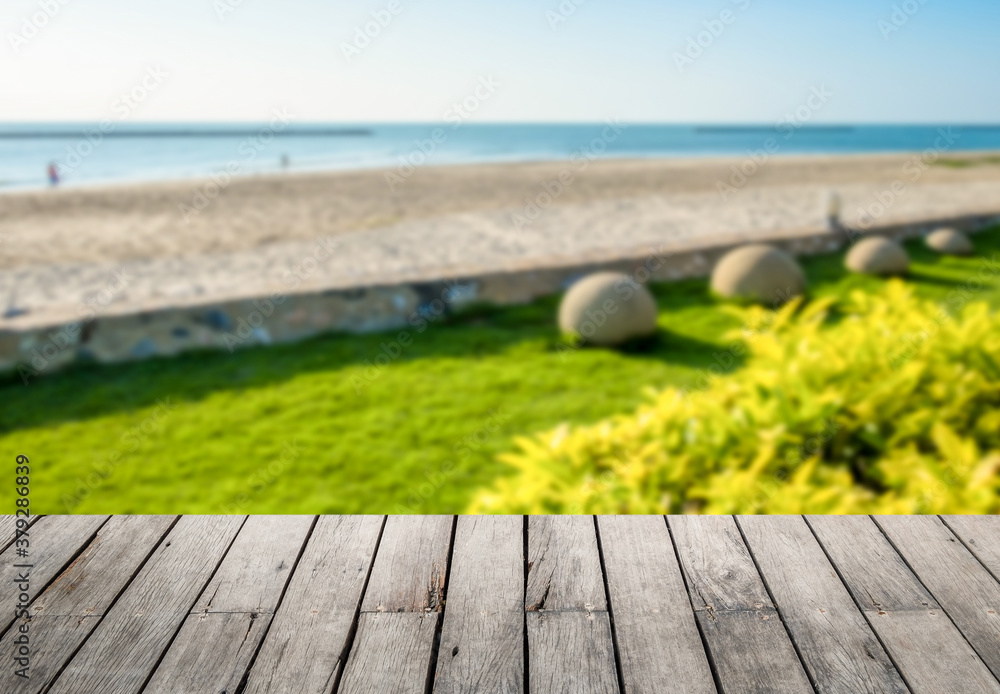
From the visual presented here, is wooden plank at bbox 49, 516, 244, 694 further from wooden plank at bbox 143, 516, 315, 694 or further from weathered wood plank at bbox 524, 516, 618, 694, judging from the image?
weathered wood plank at bbox 524, 516, 618, 694

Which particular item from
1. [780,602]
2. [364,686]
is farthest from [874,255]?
[364,686]

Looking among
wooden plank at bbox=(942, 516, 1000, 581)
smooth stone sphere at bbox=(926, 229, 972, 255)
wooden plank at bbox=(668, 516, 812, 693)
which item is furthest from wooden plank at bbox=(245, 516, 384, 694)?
smooth stone sphere at bbox=(926, 229, 972, 255)

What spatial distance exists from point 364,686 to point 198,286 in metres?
9.33

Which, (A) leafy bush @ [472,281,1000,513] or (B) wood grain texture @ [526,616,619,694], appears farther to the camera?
(A) leafy bush @ [472,281,1000,513]

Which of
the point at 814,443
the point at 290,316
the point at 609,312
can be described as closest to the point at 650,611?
the point at 814,443

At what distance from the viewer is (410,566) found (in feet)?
6.99

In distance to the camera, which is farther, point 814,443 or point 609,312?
point 609,312

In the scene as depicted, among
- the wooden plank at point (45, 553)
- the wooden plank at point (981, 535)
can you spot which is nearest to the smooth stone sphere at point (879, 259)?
the wooden plank at point (981, 535)

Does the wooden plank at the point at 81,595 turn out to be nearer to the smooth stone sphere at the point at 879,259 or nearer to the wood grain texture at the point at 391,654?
the wood grain texture at the point at 391,654

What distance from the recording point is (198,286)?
10.1m

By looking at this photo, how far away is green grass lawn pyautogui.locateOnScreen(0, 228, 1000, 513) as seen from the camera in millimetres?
4492

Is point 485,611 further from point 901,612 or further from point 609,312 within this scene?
point 609,312

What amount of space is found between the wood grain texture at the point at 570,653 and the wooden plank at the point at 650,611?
1.4 inches

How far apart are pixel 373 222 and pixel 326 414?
11.9 metres
